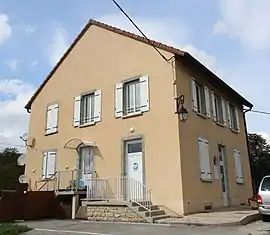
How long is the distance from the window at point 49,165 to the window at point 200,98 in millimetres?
7292

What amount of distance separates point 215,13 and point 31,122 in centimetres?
1275

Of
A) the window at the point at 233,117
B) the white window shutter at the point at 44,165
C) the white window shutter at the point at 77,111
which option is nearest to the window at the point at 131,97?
the white window shutter at the point at 77,111

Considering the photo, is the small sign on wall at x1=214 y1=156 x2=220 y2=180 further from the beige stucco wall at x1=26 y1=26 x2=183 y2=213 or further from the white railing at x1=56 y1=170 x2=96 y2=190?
the white railing at x1=56 y1=170 x2=96 y2=190

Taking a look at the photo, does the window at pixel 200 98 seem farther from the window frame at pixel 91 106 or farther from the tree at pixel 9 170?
the tree at pixel 9 170

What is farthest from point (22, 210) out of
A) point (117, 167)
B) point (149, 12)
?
point (149, 12)

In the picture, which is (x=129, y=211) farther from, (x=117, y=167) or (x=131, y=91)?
(x=131, y=91)

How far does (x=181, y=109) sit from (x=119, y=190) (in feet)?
13.0

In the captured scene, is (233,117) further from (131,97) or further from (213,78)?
(131,97)

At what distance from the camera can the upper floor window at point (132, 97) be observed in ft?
44.1

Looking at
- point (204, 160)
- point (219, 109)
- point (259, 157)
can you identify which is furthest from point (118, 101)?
point (259, 157)

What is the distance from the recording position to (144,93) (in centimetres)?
1346

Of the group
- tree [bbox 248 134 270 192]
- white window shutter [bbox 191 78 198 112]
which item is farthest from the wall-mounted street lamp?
tree [bbox 248 134 270 192]

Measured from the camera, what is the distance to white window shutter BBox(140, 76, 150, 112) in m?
13.3

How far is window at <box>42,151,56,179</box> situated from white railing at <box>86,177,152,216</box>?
3.23m
